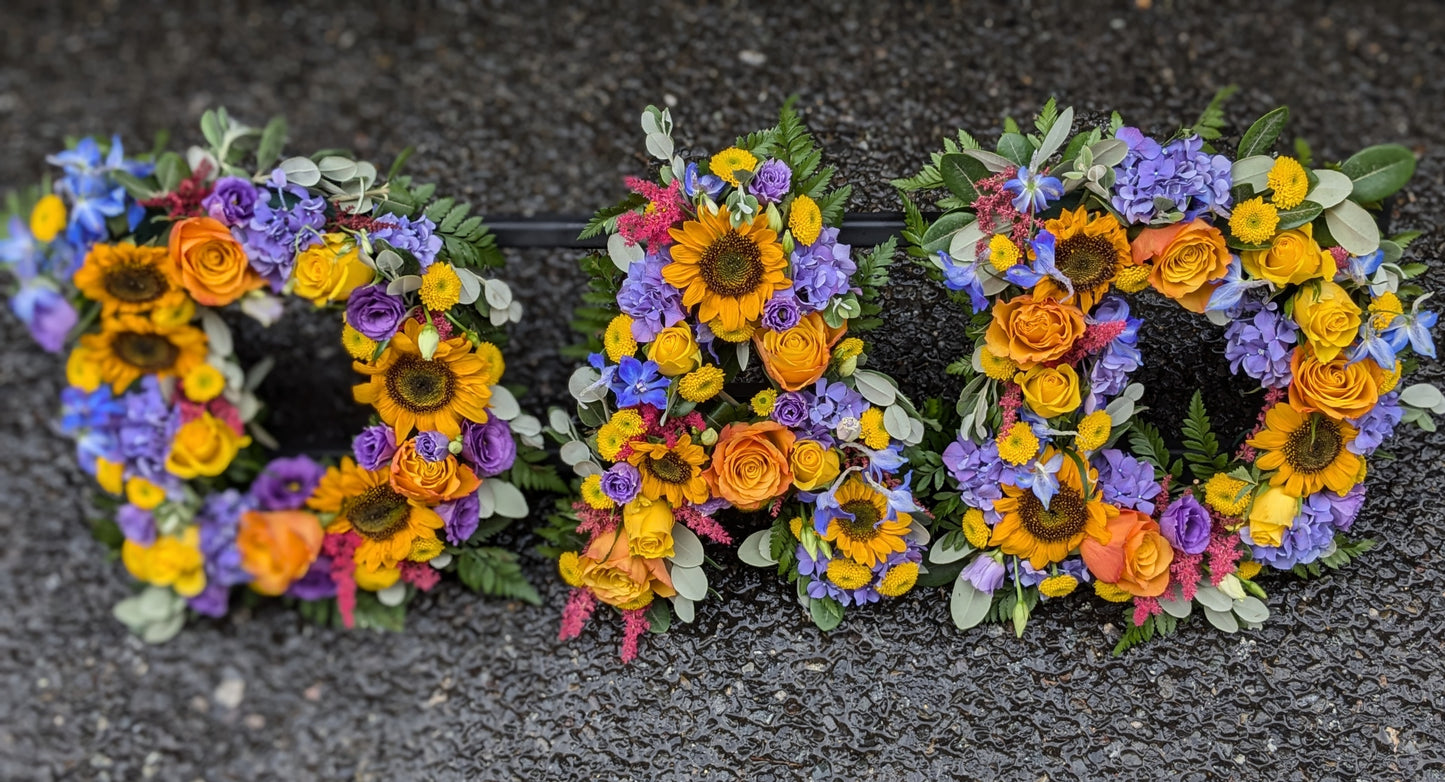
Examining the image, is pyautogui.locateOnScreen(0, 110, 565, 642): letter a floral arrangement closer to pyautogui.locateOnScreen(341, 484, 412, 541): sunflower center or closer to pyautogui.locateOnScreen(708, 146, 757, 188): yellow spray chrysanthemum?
pyautogui.locateOnScreen(341, 484, 412, 541): sunflower center

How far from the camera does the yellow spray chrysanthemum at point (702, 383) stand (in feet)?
4.14

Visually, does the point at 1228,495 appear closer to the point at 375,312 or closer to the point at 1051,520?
the point at 1051,520

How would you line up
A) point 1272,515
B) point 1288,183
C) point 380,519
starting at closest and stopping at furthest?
point 1288,183
point 1272,515
point 380,519

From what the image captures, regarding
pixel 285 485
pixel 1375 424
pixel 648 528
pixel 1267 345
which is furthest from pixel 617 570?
pixel 1375 424

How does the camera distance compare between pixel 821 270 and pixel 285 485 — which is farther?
pixel 285 485

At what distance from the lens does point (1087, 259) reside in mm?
1238

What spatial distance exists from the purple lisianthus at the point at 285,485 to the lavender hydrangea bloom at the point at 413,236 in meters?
0.38

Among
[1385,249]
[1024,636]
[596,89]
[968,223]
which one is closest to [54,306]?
[596,89]

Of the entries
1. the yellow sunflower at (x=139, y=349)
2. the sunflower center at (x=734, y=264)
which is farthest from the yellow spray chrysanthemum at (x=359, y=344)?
the sunflower center at (x=734, y=264)

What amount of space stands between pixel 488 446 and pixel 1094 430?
81cm

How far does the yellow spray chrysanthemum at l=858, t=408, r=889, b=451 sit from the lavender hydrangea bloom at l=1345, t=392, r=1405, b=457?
588 millimetres

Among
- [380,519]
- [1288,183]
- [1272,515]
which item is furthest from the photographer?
[380,519]

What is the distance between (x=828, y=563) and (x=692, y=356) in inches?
13.7

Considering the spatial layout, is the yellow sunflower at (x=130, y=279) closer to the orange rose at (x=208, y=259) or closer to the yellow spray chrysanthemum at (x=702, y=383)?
the orange rose at (x=208, y=259)
